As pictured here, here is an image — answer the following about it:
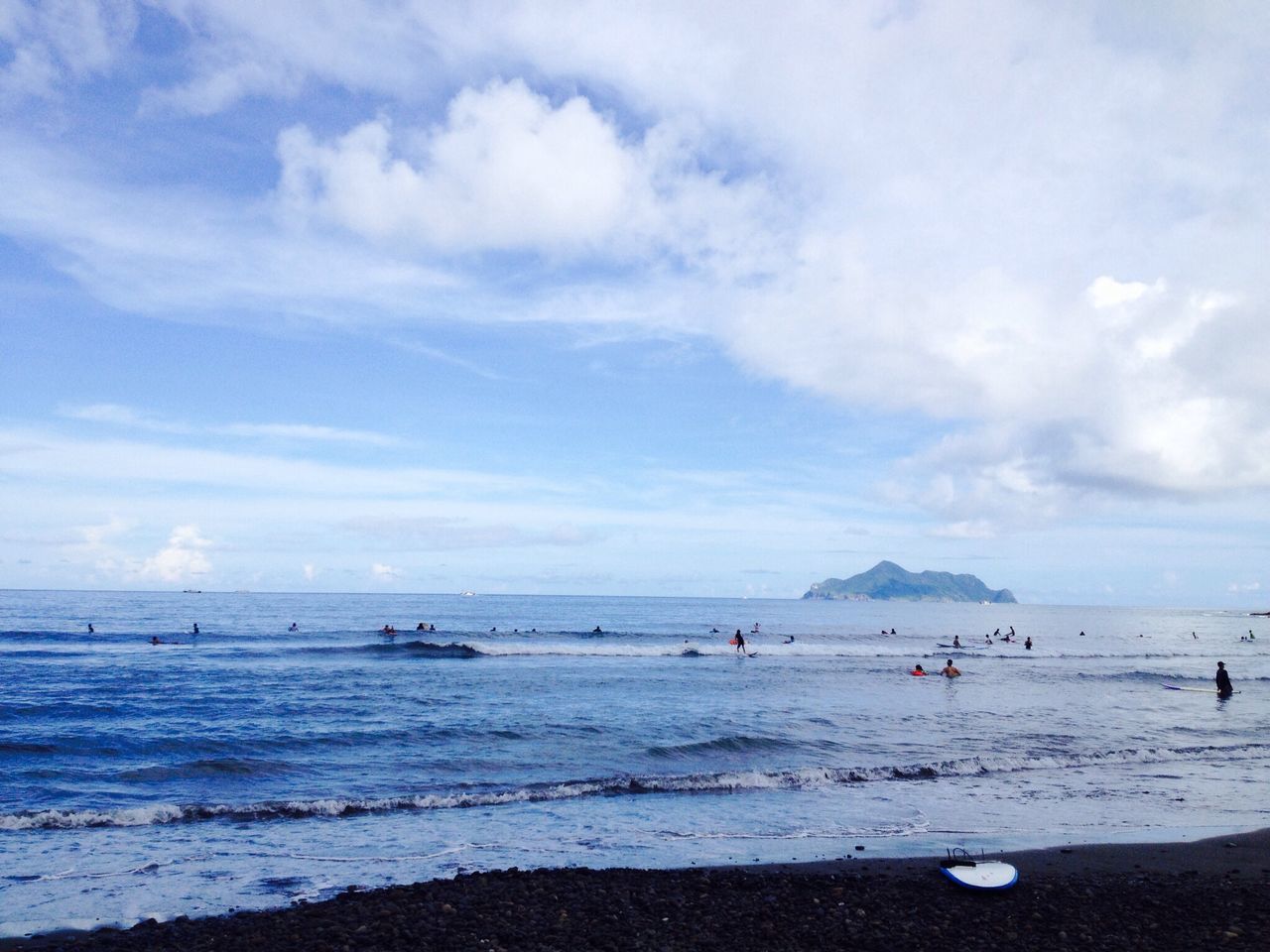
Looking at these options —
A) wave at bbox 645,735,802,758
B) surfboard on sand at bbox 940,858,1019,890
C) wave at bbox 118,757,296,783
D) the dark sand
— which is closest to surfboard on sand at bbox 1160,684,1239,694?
wave at bbox 645,735,802,758

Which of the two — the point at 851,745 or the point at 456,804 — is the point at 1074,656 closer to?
the point at 851,745

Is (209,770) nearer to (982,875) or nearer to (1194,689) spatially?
(982,875)

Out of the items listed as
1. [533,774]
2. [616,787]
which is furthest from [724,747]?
[533,774]

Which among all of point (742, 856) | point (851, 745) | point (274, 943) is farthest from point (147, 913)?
point (851, 745)

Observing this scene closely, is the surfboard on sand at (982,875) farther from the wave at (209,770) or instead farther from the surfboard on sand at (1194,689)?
the surfboard on sand at (1194,689)

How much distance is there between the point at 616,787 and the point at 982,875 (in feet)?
29.5

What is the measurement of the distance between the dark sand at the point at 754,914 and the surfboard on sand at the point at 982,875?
14cm

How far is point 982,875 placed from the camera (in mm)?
11734

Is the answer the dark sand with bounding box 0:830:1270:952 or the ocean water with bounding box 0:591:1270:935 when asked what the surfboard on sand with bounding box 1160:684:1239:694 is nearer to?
the ocean water with bounding box 0:591:1270:935

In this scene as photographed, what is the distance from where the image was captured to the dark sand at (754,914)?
9641 mm

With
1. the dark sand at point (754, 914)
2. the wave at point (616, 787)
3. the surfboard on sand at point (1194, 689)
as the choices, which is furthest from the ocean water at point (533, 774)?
the dark sand at point (754, 914)

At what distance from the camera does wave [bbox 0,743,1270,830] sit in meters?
16.0

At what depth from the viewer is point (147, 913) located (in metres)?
11.1

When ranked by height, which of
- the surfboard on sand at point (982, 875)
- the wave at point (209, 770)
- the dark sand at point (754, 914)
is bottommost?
the wave at point (209, 770)
